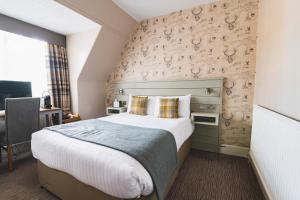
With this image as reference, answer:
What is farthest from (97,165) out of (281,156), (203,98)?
(203,98)

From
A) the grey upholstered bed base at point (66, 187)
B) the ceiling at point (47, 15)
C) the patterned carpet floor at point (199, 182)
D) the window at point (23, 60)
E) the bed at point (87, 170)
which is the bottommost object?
the patterned carpet floor at point (199, 182)

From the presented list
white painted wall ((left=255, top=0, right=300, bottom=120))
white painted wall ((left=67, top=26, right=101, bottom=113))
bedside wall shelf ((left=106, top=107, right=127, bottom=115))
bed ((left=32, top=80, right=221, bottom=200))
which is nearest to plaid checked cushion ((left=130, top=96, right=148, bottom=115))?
bedside wall shelf ((left=106, top=107, right=127, bottom=115))

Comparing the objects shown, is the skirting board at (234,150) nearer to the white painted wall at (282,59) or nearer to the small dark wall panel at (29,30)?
the white painted wall at (282,59)

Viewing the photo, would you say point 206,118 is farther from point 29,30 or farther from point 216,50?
point 29,30

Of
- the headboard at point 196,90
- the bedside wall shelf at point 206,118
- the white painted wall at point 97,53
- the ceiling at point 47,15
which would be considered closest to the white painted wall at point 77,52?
the white painted wall at point 97,53

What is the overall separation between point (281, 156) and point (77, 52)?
3.50 m

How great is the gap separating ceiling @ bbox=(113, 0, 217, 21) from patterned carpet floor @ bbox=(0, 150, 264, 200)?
268 cm

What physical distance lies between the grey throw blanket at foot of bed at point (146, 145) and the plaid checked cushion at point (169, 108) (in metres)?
0.82

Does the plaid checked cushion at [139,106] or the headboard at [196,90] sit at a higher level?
the headboard at [196,90]

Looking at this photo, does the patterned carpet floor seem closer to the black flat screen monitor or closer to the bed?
the bed

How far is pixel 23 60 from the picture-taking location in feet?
9.05

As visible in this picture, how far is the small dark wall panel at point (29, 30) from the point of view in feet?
7.71

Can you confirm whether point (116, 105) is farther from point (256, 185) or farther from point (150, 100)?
point (256, 185)

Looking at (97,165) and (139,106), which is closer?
(97,165)
